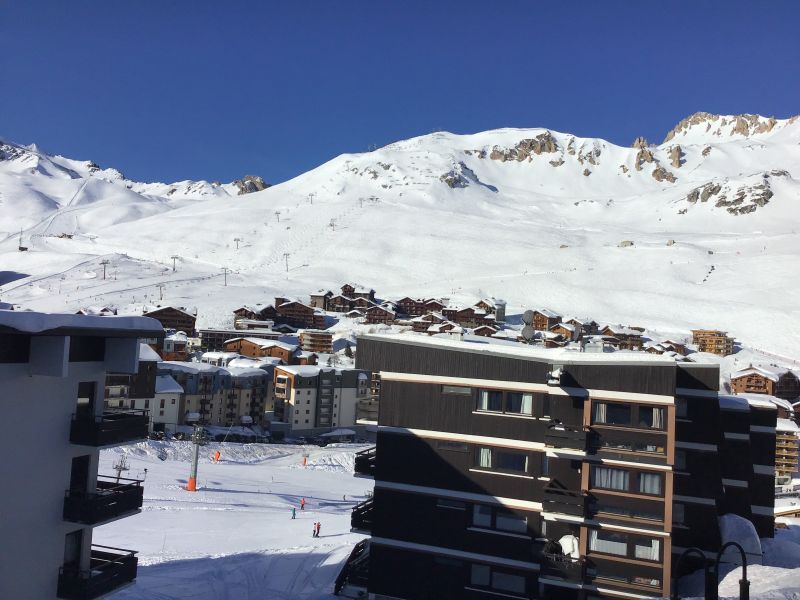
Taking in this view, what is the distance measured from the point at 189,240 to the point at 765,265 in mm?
129381

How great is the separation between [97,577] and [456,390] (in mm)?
7956

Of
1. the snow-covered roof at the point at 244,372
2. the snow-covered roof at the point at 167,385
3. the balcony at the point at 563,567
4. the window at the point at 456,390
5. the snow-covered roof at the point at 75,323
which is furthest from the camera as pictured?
the snow-covered roof at the point at 244,372

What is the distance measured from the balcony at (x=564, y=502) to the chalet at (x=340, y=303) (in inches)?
3927

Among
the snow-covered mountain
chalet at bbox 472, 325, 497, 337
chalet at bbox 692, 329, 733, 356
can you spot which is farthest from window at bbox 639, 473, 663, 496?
the snow-covered mountain

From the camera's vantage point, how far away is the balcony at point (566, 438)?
14172 mm

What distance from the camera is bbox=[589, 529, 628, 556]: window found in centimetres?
1423

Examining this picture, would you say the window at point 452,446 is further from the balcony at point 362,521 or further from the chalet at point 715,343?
the chalet at point 715,343

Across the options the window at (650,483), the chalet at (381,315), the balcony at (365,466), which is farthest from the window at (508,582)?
the chalet at (381,315)

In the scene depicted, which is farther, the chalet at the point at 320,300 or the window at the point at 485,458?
the chalet at the point at 320,300

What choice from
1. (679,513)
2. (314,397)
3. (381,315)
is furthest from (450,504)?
(381,315)

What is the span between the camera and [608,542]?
46.9ft

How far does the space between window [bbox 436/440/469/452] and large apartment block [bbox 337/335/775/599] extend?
0.07 ft

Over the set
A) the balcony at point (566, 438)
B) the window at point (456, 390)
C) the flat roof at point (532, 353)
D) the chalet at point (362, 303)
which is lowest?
the balcony at point (566, 438)

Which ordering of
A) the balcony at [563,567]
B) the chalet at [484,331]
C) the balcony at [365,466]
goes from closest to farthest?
the balcony at [563,567] → the balcony at [365,466] → the chalet at [484,331]
